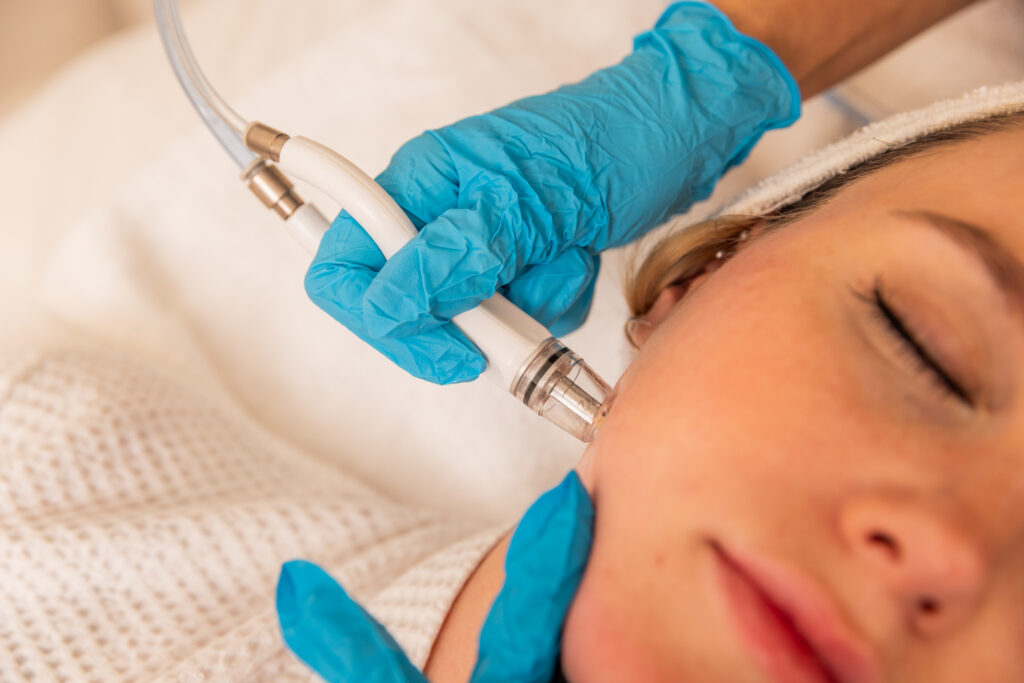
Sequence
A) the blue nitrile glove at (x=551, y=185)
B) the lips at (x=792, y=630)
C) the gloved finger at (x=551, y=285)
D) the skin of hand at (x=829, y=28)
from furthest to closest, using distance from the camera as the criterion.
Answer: the skin of hand at (x=829, y=28) < the gloved finger at (x=551, y=285) < the blue nitrile glove at (x=551, y=185) < the lips at (x=792, y=630)

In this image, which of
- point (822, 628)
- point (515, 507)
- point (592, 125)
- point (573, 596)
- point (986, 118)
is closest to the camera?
point (822, 628)

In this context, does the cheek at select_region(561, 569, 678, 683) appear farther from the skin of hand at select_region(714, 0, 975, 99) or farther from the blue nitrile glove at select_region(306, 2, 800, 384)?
the skin of hand at select_region(714, 0, 975, 99)

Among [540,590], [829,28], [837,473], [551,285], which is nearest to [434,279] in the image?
[551,285]

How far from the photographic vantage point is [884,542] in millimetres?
605

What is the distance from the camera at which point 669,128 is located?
40.5 inches

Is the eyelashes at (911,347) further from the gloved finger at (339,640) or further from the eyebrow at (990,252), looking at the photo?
the gloved finger at (339,640)

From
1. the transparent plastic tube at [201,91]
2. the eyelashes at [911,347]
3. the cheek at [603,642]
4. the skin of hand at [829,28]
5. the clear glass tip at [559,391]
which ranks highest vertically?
the skin of hand at [829,28]

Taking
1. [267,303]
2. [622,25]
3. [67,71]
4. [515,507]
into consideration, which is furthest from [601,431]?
[67,71]

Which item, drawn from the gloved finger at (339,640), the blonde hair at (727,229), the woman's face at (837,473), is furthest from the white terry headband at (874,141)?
the gloved finger at (339,640)

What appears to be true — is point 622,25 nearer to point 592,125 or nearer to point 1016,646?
point 592,125

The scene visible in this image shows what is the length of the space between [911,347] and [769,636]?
1.01ft

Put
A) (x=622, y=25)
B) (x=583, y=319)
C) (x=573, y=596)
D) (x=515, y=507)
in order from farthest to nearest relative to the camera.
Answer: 1. (x=622, y=25)
2. (x=515, y=507)
3. (x=583, y=319)
4. (x=573, y=596)

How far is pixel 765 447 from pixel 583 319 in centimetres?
54

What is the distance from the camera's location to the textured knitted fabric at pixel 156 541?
88 centimetres
